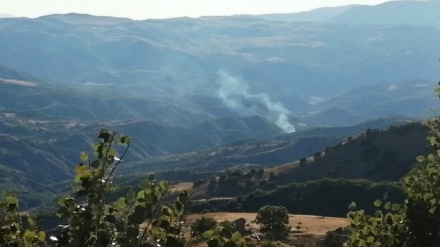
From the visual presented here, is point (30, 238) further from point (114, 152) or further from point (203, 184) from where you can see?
point (203, 184)

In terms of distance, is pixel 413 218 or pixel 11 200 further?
pixel 413 218

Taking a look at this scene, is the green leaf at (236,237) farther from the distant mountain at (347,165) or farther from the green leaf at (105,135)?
the distant mountain at (347,165)

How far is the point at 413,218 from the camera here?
14.7 m

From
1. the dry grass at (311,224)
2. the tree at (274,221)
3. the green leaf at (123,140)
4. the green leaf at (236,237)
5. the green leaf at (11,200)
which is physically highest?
the green leaf at (123,140)

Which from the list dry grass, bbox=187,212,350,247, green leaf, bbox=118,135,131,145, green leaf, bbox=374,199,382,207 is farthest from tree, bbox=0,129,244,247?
dry grass, bbox=187,212,350,247

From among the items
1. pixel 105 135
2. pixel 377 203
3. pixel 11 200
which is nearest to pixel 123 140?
pixel 105 135

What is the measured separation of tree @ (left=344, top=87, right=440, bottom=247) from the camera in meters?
14.6

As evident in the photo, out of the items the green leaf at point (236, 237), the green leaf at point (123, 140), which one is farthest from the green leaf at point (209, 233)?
the green leaf at point (123, 140)

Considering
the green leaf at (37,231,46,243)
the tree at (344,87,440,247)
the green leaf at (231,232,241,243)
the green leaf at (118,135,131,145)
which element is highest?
the green leaf at (118,135,131,145)

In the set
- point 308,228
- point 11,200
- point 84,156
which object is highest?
point 84,156

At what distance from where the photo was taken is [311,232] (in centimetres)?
8238

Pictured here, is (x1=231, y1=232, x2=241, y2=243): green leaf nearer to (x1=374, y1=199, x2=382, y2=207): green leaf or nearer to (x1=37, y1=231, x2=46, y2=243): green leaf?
(x1=37, y1=231, x2=46, y2=243): green leaf

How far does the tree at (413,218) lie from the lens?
47.8 feet

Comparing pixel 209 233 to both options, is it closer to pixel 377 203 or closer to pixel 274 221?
pixel 377 203
